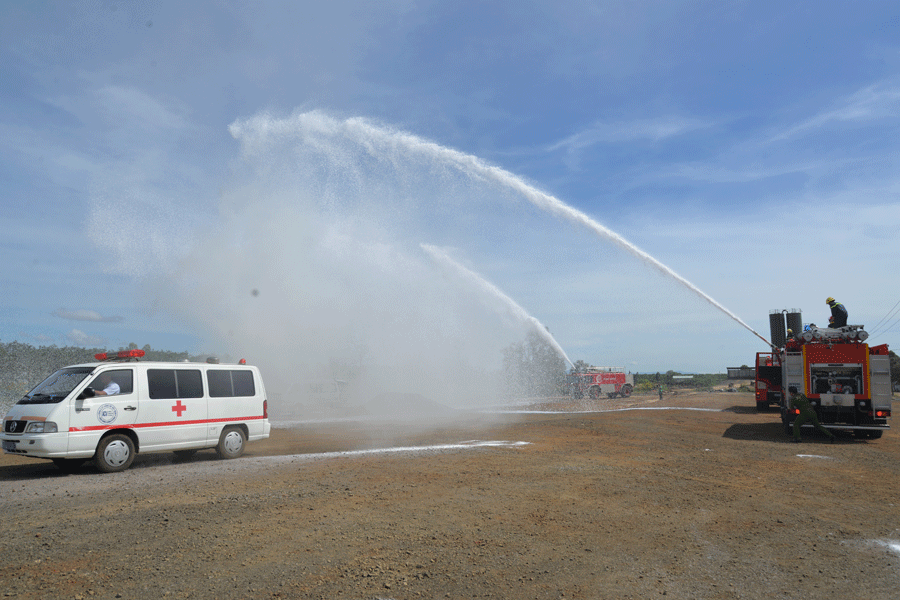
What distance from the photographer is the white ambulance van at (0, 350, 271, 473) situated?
32.4 feet

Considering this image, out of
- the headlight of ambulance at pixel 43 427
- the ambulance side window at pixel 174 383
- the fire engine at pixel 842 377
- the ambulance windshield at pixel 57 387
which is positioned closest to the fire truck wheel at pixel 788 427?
the fire engine at pixel 842 377

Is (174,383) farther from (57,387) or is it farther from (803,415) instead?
(803,415)

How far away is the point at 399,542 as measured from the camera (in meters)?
6.15

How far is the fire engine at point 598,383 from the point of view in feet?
142

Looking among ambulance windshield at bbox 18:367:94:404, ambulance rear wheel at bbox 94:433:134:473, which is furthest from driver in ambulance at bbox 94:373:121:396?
ambulance rear wheel at bbox 94:433:134:473

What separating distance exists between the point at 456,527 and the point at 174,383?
24.9ft

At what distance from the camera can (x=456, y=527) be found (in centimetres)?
677

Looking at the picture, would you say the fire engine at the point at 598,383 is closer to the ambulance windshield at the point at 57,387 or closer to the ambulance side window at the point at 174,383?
the ambulance side window at the point at 174,383

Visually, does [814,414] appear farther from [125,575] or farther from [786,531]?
[125,575]

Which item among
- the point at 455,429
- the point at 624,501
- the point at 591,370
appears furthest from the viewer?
the point at 591,370

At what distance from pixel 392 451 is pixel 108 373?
637 cm

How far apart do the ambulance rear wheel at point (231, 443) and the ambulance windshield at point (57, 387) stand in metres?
3.17

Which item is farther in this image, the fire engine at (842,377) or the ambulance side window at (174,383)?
the fire engine at (842,377)

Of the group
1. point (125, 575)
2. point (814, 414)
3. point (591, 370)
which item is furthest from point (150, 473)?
point (591, 370)
